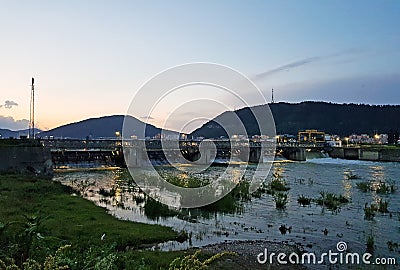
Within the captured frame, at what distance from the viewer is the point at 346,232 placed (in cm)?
1786

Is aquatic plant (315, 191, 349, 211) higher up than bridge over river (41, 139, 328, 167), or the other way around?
bridge over river (41, 139, 328, 167)

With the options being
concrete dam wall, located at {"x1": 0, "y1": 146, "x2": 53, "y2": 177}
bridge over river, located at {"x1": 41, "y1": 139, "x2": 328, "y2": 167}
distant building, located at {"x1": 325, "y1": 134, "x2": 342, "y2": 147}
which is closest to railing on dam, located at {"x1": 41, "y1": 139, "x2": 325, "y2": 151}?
bridge over river, located at {"x1": 41, "y1": 139, "x2": 328, "y2": 167}

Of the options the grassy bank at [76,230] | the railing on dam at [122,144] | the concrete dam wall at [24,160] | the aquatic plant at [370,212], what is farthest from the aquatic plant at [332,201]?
the railing on dam at [122,144]

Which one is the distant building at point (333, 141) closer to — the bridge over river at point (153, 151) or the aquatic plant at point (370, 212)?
the bridge over river at point (153, 151)

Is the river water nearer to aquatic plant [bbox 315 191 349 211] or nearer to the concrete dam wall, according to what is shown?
aquatic plant [bbox 315 191 349 211]

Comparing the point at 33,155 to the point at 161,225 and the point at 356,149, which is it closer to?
the point at 161,225

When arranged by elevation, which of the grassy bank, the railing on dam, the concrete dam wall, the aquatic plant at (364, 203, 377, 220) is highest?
the railing on dam

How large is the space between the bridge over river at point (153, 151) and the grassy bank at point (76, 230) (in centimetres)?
3437

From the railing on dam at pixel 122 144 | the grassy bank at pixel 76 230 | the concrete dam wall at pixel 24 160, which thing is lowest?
the grassy bank at pixel 76 230

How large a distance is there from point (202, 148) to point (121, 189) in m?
51.2

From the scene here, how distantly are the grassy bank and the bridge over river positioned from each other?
34.4 meters

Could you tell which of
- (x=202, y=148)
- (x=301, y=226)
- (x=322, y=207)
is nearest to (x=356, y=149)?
(x=202, y=148)

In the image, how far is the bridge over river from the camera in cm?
6506

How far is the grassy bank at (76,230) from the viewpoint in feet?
33.5
